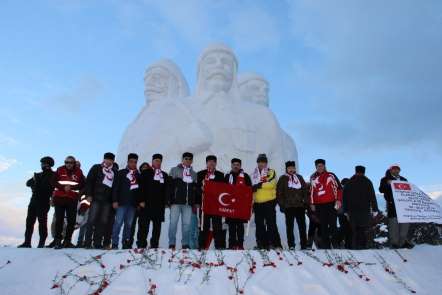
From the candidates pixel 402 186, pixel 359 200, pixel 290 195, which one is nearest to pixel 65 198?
pixel 290 195

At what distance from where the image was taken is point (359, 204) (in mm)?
9680

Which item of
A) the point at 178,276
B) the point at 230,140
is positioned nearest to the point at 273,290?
the point at 178,276

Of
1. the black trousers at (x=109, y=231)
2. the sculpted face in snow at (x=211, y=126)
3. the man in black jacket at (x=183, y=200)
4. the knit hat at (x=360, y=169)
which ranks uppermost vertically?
the sculpted face in snow at (x=211, y=126)

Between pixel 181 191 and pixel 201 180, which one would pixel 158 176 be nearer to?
pixel 181 191

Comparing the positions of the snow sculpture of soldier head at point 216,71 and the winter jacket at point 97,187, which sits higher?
the snow sculpture of soldier head at point 216,71

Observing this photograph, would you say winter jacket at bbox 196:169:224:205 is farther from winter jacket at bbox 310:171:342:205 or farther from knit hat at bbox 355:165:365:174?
knit hat at bbox 355:165:365:174

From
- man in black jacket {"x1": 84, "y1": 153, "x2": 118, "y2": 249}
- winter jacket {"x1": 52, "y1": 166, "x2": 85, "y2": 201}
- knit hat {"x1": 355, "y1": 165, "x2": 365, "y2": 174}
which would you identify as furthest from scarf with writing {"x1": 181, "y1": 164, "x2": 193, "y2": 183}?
knit hat {"x1": 355, "y1": 165, "x2": 365, "y2": 174}

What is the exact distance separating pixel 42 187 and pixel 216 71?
30.7 ft

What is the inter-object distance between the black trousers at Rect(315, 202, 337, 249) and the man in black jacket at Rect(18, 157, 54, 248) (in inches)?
219

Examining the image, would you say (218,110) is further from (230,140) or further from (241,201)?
(241,201)

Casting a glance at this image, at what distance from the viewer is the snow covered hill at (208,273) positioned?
681cm

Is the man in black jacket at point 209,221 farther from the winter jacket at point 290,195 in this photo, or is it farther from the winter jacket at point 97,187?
the winter jacket at point 97,187

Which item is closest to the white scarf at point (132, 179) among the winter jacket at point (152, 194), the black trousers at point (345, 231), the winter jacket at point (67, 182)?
the winter jacket at point (152, 194)

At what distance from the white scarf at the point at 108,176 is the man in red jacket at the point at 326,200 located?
4.21 metres
